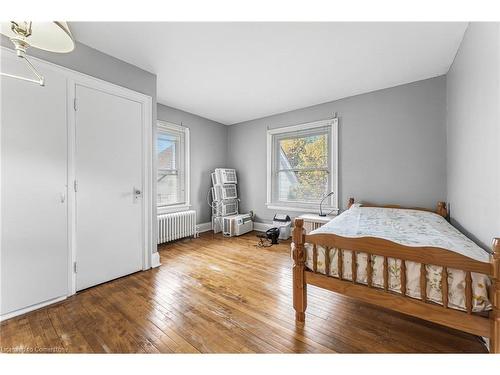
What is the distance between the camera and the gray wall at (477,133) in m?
1.27

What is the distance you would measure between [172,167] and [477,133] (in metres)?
3.86

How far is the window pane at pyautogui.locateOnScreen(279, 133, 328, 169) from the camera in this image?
3.57m

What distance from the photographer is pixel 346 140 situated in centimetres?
328

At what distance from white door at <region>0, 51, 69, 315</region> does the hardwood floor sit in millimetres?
250

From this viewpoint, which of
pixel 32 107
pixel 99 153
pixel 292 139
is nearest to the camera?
pixel 32 107

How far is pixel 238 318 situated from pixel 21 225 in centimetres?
186

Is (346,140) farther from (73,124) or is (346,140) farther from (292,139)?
(73,124)

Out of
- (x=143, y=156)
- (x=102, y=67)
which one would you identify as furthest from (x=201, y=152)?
(x=102, y=67)

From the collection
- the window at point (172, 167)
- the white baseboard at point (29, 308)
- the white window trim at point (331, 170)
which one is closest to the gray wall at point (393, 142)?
the white window trim at point (331, 170)

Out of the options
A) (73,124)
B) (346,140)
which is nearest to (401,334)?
(346,140)

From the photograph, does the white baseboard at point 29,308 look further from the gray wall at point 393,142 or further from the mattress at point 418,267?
the gray wall at point 393,142

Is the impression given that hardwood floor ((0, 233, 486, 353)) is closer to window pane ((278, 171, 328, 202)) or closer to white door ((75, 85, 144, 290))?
white door ((75, 85, 144, 290))

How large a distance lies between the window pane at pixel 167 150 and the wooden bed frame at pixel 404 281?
115 inches

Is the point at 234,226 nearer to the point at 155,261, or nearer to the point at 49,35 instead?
the point at 155,261
